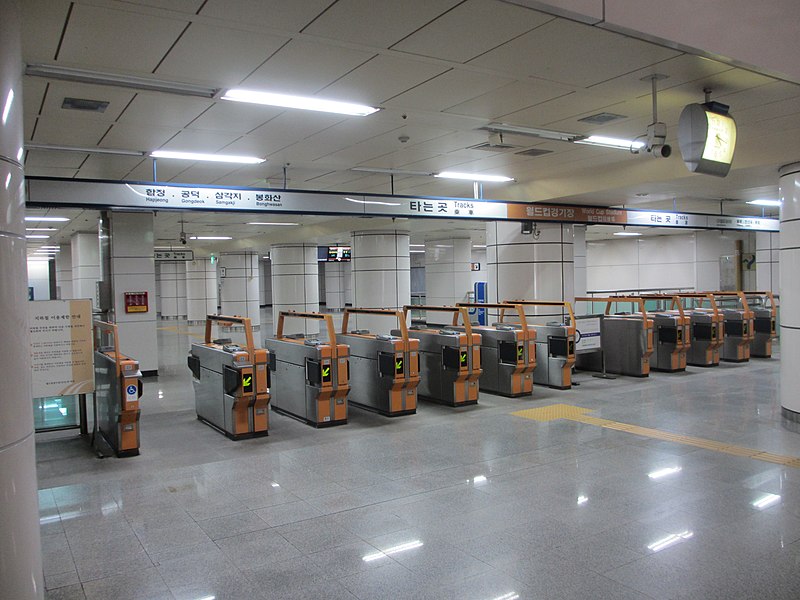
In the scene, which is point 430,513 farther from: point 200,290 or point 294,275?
point 200,290

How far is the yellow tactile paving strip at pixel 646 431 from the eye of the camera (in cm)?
628

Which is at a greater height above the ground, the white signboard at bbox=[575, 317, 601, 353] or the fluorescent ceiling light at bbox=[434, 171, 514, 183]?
the fluorescent ceiling light at bbox=[434, 171, 514, 183]

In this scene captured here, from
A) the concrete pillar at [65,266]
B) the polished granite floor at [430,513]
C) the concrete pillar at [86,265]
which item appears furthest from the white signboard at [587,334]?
the concrete pillar at [65,266]

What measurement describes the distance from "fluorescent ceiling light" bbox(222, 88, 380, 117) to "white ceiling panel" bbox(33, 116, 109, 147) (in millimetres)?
1808

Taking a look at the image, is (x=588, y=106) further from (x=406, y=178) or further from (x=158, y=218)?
(x=158, y=218)

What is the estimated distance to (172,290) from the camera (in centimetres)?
3234

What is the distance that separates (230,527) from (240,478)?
50.1 inches

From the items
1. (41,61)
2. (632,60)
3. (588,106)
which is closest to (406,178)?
(588,106)

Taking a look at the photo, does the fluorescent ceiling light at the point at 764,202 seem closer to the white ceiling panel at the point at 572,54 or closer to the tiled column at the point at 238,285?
the white ceiling panel at the point at 572,54

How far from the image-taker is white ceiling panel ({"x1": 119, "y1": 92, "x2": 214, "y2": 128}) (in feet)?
18.6

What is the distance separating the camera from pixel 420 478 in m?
5.86

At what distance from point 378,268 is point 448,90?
10.8 meters

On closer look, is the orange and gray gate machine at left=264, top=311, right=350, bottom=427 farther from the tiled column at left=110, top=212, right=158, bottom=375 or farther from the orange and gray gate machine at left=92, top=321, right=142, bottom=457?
the tiled column at left=110, top=212, right=158, bottom=375

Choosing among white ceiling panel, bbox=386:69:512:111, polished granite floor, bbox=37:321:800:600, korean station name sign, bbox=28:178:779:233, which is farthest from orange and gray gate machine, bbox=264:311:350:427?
white ceiling panel, bbox=386:69:512:111
